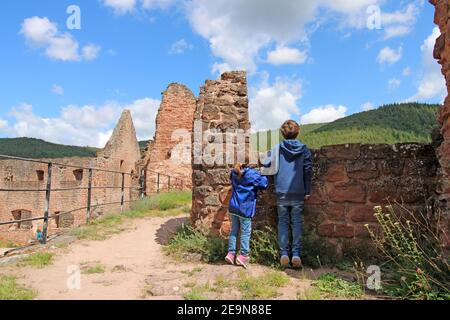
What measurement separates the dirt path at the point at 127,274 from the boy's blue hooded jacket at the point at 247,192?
2.30 feet

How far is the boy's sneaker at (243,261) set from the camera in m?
4.47

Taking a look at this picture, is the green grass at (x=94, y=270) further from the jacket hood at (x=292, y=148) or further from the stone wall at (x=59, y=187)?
the stone wall at (x=59, y=187)

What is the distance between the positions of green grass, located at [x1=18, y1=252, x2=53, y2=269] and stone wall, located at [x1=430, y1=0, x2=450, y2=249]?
4.78 m

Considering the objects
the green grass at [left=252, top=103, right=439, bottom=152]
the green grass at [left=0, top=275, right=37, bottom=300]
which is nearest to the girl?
the green grass at [left=0, top=275, right=37, bottom=300]

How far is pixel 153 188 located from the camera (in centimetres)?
1678

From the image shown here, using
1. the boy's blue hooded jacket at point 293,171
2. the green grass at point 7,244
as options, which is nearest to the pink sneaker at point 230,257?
the boy's blue hooded jacket at point 293,171

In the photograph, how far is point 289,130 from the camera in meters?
4.88

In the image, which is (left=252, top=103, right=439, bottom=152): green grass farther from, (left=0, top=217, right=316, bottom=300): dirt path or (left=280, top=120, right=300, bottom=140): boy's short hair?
(left=0, top=217, right=316, bottom=300): dirt path

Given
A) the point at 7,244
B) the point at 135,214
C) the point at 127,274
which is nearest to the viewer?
the point at 127,274

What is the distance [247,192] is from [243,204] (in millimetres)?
167

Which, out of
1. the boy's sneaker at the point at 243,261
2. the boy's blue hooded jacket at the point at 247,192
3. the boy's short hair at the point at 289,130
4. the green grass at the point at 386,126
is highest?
the green grass at the point at 386,126

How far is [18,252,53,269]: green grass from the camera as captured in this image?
16.1 ft

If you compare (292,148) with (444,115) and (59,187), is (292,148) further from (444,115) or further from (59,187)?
(59,187)

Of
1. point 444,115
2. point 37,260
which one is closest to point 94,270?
point 37,260
